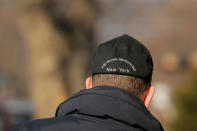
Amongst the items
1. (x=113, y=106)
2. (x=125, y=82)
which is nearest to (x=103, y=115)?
(x=113, y=106)

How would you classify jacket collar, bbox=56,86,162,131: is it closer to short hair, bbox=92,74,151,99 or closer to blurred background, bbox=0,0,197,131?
short hair, bbox=92,74,151,99

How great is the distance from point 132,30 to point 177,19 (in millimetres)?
4049

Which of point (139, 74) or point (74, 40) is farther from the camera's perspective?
point (74, 40)

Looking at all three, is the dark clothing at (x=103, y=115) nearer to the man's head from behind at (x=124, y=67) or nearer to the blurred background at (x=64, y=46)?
the man's head from behind at (x=124, y=67)

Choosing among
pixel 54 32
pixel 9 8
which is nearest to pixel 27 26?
pixel 54 32

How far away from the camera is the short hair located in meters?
2.32

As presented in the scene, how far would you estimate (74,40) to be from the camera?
10758 mm

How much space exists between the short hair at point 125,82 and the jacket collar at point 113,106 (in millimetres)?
57

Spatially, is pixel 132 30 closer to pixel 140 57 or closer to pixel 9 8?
pixel 9 8

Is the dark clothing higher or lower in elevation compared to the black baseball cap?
lower

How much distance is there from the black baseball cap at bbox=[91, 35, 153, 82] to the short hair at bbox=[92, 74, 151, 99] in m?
0.02

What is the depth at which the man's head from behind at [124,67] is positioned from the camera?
2.35 m

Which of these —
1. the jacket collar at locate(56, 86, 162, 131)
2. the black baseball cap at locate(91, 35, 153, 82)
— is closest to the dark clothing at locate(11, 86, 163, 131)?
the jacket collar at locate(56, 86, 162, 131)

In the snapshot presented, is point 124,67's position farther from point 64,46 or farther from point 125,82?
point 64,46
